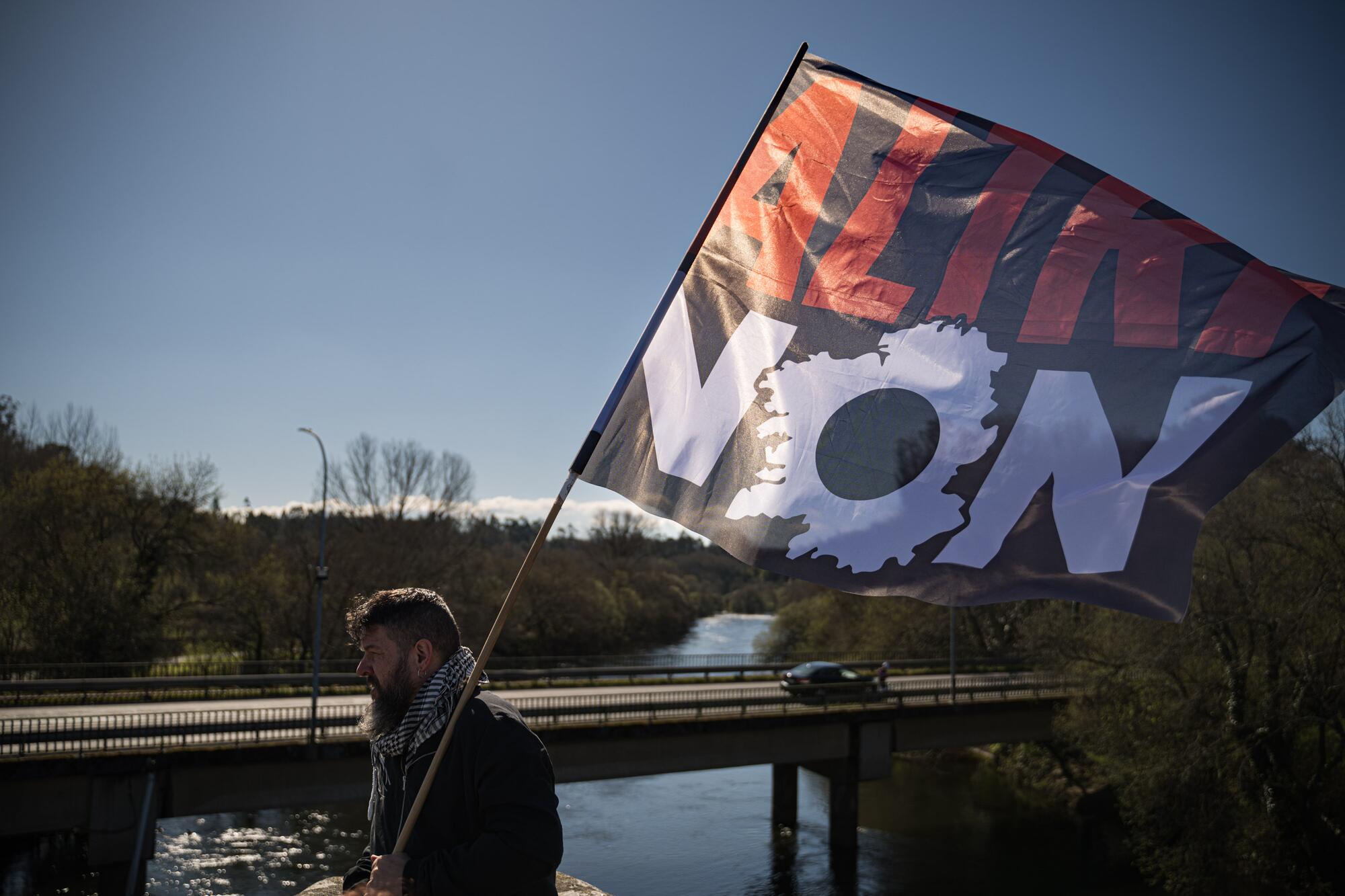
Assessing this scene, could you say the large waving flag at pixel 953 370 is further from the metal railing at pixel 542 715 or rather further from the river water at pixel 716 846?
the river water at pixel 716 846

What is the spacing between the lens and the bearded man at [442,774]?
253 cm

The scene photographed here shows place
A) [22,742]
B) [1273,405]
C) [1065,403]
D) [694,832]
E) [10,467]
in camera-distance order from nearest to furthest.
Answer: [1273,405] < [1065,403] < [22,742] < [694,832] < [10,467]

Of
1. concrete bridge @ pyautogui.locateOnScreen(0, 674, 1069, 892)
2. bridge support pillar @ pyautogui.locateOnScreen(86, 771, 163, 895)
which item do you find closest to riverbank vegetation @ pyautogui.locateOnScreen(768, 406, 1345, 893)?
concrete bridge @ pyautogui.locateOnScreen(0, 674, 1069, 892)

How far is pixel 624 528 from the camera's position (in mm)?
81625

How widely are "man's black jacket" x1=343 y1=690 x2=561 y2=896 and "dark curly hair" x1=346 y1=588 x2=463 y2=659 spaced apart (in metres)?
0.24

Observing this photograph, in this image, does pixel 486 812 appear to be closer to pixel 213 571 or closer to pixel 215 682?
pixel 215 682

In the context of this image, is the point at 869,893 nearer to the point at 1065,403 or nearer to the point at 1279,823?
the point at 1279,823

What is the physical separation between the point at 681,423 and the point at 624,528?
77504mm

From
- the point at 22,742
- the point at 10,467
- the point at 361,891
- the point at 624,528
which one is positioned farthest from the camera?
the point at 624,528

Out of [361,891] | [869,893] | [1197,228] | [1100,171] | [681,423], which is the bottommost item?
[869,893]

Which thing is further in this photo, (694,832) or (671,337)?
(694,832)

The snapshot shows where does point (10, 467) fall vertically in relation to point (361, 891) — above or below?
above

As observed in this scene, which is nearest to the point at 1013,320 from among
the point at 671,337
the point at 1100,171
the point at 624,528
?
the point at 1100,171

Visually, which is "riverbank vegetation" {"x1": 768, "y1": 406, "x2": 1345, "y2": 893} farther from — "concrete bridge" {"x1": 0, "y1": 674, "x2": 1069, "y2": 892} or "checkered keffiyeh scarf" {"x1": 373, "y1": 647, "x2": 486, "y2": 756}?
"checkered keffiyeh scarf" {"x1": 373, "y1": 647, "x2": 486, "y2": 756}
